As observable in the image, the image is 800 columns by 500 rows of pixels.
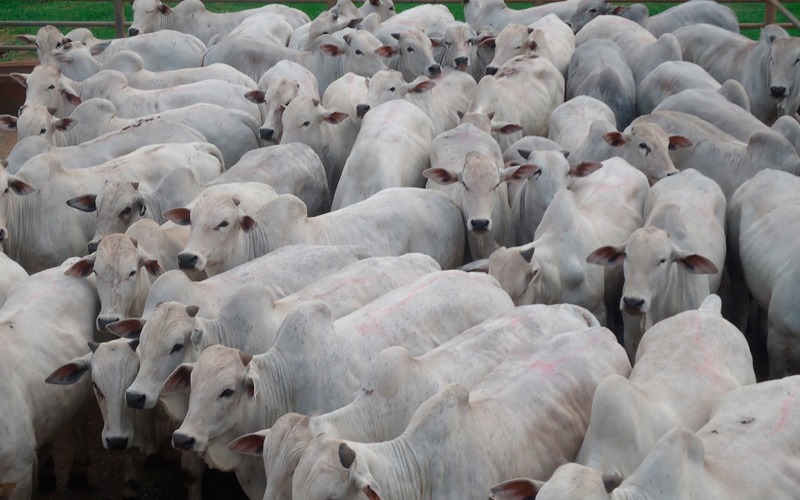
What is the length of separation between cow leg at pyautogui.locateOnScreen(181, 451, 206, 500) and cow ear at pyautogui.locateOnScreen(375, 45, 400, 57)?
5058 millimetres

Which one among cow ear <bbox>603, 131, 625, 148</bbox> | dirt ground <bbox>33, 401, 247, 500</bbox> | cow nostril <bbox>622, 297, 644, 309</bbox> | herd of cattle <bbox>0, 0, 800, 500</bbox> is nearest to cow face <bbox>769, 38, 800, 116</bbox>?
herd of cattle <bbox>0, 0, 800, 500</bbox>

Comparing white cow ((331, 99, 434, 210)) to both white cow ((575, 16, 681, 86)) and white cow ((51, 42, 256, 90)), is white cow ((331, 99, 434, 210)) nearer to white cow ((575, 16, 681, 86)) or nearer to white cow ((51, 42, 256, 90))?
white cow ((51, 42, 256, 90))

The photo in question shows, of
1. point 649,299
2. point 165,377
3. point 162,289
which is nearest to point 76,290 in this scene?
point 162,289

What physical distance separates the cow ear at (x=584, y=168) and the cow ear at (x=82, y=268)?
300 cm

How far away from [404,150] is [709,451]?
157 inches

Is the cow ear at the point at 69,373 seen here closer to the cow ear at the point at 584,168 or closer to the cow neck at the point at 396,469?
the cow neck at the point at 396,469

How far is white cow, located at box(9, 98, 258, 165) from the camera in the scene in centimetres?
870

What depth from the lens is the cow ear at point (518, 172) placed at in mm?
7305

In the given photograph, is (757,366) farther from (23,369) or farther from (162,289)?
(23,369)

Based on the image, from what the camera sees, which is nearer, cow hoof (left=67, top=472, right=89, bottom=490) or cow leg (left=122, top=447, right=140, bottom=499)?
cow leg (left=122, top=447, right=140, bottom=499)

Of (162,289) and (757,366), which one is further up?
(162,289)

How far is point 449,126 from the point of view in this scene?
923 cm

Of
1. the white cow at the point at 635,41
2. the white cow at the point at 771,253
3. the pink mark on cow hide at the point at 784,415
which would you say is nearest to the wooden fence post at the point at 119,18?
the white cow at the point at 635,41

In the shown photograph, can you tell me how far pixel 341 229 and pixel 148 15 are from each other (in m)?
5.72
